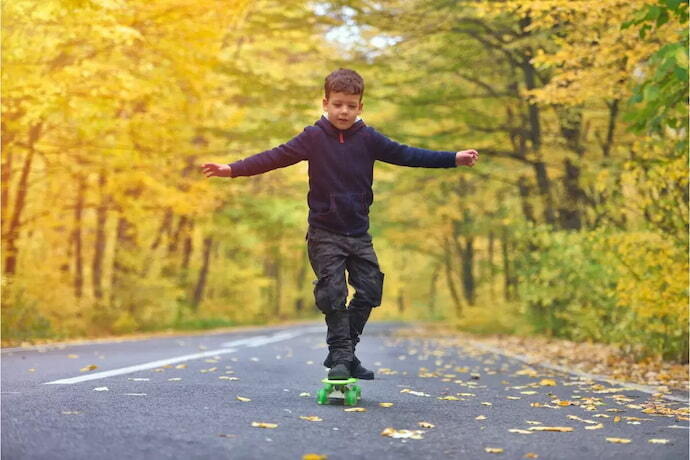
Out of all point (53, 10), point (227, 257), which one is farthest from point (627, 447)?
point (227, 257)

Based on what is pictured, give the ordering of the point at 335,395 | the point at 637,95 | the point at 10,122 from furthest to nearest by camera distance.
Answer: the point at 10,122 < the point at 637,95 < the point at 335,395

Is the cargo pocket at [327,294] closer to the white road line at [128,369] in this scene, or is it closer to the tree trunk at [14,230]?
the white road line at [128,369]

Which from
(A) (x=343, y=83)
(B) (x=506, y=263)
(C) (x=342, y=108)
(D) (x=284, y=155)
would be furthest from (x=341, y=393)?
(B) (x=506, y=263)

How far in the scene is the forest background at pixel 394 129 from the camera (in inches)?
385

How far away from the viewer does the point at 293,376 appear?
759 cm

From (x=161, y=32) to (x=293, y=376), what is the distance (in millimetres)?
9289

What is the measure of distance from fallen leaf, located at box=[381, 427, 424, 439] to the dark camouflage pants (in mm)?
1097

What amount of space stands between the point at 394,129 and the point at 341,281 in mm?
13940

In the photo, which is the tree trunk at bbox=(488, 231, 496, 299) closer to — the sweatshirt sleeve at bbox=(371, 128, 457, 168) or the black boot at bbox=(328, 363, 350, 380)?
the sweatshirt sleeve at bbox=(371, 128, 457, 168)

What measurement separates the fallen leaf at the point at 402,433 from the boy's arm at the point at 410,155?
1.86m

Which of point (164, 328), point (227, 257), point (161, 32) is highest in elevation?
point (161, 32)

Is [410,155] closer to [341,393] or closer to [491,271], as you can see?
[341,393]

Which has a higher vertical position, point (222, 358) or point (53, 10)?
point (53, 10)

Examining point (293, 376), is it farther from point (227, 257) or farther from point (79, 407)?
point (227, 257)
